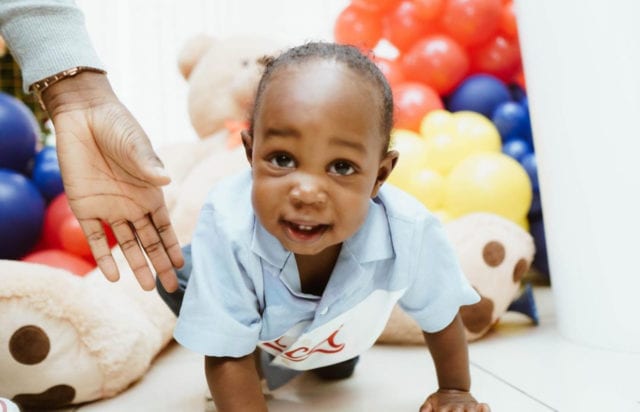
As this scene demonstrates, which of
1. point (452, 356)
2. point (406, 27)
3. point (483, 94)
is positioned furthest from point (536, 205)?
point (452, 356)

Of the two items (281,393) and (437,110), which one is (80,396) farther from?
(437,110)

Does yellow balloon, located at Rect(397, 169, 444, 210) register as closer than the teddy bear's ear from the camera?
Yes

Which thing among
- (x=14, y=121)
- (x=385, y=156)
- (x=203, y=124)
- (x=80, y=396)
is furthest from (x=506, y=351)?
(x=14, y=121)

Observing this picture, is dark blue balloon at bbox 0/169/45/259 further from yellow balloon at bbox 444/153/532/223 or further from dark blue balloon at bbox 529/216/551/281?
dark blue balloon at bbox 529/216/551/281

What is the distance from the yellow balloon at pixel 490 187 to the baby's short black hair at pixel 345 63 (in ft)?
2.39

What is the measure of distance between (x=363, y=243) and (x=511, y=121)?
37.5 inches

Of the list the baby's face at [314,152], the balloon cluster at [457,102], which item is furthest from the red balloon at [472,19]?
the baby's face at [314,152]

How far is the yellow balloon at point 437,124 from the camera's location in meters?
1.58

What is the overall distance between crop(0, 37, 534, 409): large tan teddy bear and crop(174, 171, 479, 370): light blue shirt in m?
0.25

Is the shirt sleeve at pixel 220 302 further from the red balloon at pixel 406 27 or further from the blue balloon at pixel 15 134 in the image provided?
the red balloon at pixel 406 27

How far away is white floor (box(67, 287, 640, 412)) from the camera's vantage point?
0.90m

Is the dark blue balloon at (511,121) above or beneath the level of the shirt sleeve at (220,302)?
above

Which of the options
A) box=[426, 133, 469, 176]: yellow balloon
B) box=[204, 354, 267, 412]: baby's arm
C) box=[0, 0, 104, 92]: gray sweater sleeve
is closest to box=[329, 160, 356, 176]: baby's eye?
box=[204, 354, 267, 412]: baby's arm

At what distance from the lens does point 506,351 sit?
1.12 meters
